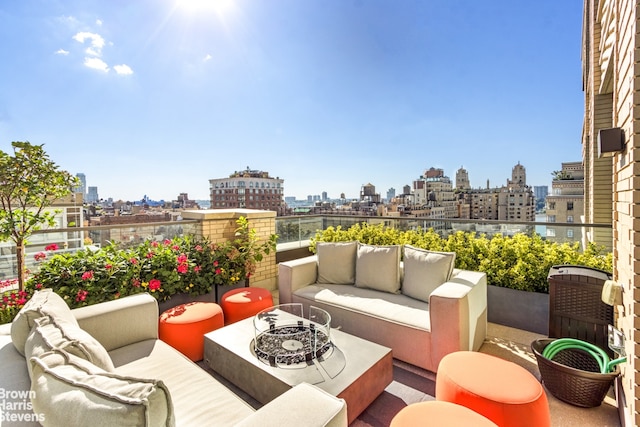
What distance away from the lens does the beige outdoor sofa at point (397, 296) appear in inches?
98.3

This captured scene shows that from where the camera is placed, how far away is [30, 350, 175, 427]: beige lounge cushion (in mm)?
796

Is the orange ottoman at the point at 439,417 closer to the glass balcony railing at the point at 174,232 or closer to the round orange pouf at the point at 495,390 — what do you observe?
the round orange pouf at the point at 495,390

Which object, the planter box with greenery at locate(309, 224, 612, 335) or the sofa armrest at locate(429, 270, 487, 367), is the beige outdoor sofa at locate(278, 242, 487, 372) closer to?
the sofa armrest at locate(429, 270, 487, 367)

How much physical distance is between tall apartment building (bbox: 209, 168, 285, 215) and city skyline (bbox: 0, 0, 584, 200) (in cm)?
712

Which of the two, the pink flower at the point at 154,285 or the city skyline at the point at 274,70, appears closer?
the pink flower at the point at 154,285

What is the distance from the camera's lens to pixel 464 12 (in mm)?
6711

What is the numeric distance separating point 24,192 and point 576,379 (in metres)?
4.80

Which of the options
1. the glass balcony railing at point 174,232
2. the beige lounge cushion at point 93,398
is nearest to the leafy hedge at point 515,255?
the glass balcony railing at point 174,232

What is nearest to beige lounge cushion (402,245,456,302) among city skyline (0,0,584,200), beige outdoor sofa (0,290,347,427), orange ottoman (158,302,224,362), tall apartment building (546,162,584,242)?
orange ottoman (158,302,224,362)

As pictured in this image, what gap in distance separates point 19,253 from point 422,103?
45.6 ft

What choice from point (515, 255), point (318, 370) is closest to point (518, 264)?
point (515, 255)

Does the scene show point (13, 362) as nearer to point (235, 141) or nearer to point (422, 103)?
point (422, 103)

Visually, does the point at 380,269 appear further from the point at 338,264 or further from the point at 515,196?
the point at 515,196

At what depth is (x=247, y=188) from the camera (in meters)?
25.8
